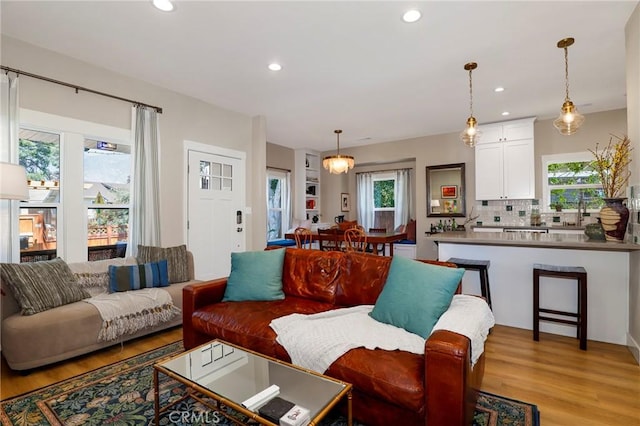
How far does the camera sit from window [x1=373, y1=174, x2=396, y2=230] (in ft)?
23.9

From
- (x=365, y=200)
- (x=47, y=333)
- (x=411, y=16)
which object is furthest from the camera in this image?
(x=365, y=200)

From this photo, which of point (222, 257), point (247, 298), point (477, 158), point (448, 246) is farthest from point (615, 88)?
point (222, 257)

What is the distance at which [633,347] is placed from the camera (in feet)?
8.47

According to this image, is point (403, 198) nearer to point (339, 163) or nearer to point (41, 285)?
point (339, 163)

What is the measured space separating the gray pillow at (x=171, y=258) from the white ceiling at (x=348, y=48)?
77.9 inches

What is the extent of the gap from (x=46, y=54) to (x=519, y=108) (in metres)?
5.91

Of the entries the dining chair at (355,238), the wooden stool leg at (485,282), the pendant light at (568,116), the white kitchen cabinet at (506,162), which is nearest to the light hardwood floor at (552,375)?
the wooden stool leg at (485,282)

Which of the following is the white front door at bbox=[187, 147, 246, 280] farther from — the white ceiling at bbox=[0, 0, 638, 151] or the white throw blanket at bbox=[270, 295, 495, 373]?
the white throw blanket at bbox=[270, 295, 495, 373]

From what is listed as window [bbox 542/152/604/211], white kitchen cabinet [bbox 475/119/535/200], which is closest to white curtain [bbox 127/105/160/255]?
white kitchen cabinet [bbox 475/119/535/200]

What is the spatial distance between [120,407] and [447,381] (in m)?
1.92

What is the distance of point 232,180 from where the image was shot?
489 cm

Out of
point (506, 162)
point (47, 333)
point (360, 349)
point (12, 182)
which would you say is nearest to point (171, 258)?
point (47, 333)

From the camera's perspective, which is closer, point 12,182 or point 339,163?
point 12,182

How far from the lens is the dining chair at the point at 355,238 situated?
462cm
